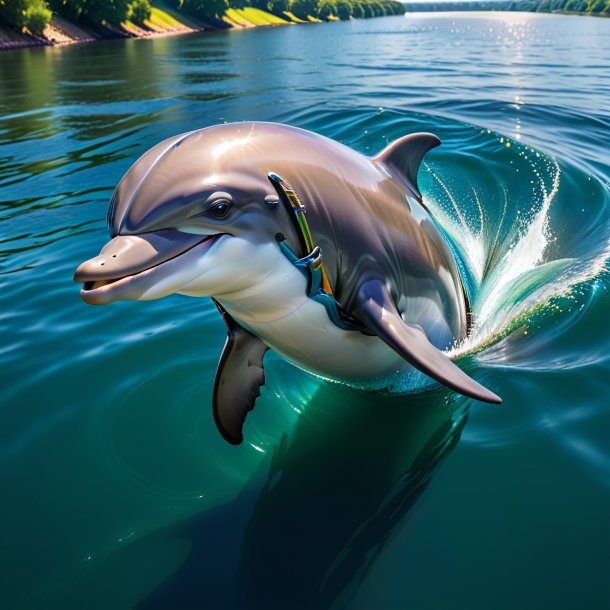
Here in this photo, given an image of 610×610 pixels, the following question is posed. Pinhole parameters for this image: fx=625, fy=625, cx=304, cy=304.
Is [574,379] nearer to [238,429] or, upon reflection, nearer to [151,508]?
[238,429]

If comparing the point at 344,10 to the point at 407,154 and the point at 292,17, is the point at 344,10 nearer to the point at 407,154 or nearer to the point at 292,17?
the point at 292,17

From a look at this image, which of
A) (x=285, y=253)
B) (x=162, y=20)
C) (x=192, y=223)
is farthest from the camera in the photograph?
(x=162, y=20)

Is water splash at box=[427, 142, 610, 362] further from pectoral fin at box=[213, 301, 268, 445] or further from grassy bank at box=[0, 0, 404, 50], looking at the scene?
grassy bank at box=[0, 0, 404, 50]

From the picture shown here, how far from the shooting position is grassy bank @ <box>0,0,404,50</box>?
60.3m

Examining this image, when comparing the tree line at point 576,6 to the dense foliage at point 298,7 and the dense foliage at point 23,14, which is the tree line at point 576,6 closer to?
the dense foliage at point 298,7

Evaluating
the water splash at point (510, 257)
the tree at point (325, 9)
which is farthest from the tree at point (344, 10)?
the water splash at point (510, 257)

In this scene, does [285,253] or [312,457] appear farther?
[312,457]

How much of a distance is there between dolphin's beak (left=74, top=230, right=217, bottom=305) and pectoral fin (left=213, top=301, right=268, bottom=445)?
133 cm

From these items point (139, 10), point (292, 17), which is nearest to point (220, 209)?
point (139, 10)

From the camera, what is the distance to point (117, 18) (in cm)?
7512

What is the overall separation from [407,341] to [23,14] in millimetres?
68414

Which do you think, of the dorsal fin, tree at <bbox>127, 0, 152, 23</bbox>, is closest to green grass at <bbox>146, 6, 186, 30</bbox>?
tree at <bbox>127, 0, 152, 23</bbox>

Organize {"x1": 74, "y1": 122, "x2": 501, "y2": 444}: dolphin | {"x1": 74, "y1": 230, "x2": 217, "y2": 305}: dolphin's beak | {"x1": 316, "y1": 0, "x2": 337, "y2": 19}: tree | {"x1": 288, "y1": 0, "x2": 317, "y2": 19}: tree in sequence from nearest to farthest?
1. {"x1": 74, "y1": 230, "x2": 217, "y2": 305}: dolphin's beak
2. {"x1": 74, "y1": 122, "x2": 501, "y2": 444}: dolphin
3. {"x1": 288, "y1": 0, "x2": 317, "y2": 19}: tree
4. {"x1": 316, "y1": 0, "x2": 337, "y2": 19}: tree

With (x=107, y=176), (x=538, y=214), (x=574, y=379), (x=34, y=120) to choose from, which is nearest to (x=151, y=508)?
(x=574, y=379)
